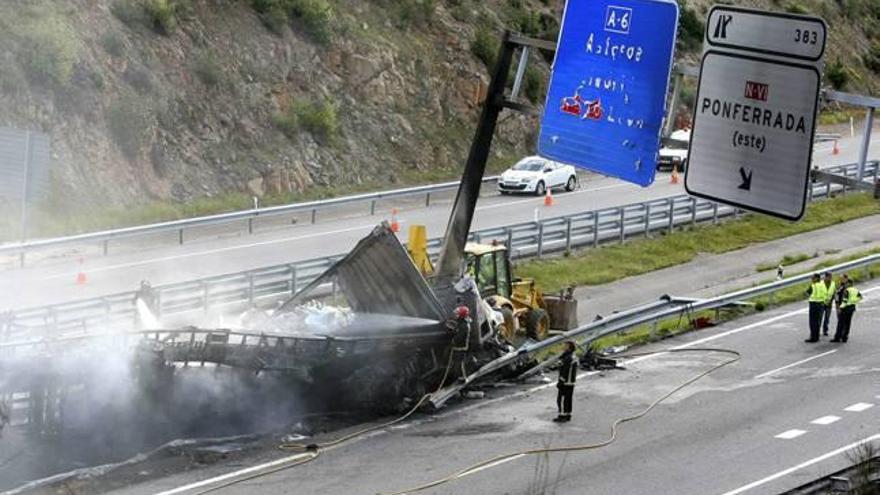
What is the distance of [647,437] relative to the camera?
68.8ft

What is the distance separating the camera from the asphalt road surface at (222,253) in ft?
97.6

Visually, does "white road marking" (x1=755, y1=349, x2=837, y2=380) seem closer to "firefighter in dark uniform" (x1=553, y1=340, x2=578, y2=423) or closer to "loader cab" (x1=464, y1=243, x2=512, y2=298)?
"firefighter in dark uniform" (x1=553, y1=340, x2=578, y2=423)

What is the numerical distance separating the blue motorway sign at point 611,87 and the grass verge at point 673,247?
37.1 ft

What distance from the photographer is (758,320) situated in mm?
29656

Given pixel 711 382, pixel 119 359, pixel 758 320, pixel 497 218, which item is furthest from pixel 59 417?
pixel 497 218

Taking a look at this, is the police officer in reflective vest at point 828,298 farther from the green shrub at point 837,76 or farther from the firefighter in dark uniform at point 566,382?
the green shrub at point 837,76

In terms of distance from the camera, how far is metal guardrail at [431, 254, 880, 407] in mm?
22844

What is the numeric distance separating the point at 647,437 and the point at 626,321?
6439 millimetres

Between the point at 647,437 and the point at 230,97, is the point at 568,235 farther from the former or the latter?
the point at 647,437

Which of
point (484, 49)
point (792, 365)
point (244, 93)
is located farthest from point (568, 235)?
point (484, 49)

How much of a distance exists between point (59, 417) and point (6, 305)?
33.8ft

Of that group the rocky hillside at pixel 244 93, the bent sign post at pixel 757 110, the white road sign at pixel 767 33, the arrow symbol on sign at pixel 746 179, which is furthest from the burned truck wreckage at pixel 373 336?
the rocky hillside at pixel 244 93

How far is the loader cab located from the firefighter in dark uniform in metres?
4.69

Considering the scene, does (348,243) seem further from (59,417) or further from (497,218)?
(59,417)
